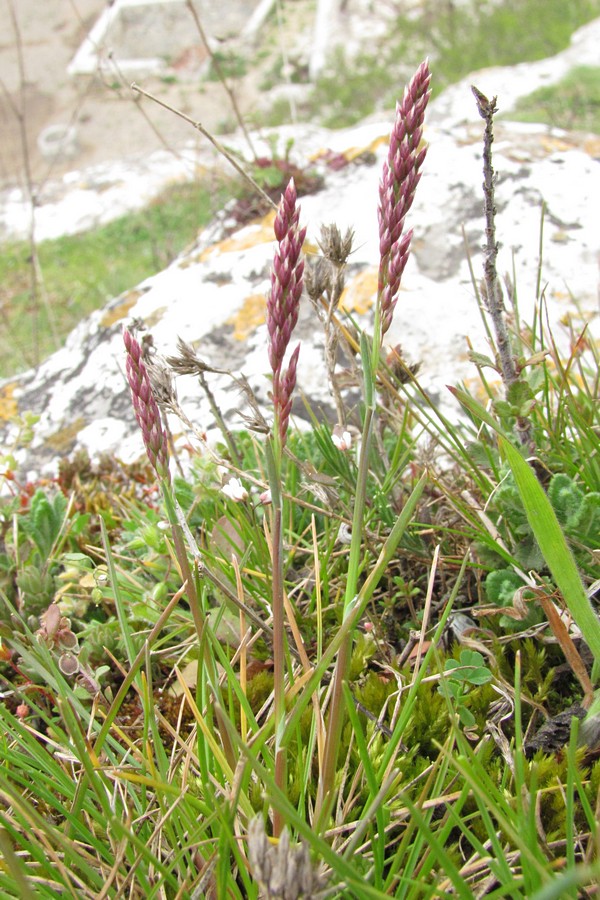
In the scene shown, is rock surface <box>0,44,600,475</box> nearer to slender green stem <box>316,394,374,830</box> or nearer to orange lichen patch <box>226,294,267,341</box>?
orange lichen patch <box>226,294,267,341</box>

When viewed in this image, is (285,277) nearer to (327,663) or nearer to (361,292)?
(327,663)

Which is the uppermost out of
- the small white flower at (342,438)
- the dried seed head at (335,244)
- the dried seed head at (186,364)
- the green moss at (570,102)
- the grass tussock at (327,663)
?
the green moss at (570,102)

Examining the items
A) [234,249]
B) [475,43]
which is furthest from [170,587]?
[475,43]

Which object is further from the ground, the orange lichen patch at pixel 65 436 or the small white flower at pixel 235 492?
the small white flower at pixel 235 492

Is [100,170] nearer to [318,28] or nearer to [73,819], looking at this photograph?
[318,28]

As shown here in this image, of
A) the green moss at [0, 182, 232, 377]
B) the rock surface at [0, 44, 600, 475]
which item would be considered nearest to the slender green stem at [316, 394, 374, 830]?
the rock surface at [0, 44, 600, 475]

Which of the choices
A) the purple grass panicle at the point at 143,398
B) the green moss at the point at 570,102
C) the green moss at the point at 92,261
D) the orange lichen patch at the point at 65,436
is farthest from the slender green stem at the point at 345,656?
the green moss at the point at 570,102

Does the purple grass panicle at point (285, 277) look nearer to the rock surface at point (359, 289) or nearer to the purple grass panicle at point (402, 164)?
the purple grass panicle at point (402, 164)

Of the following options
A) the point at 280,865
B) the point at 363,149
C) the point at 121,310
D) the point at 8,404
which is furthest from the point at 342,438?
the point at 363,149
